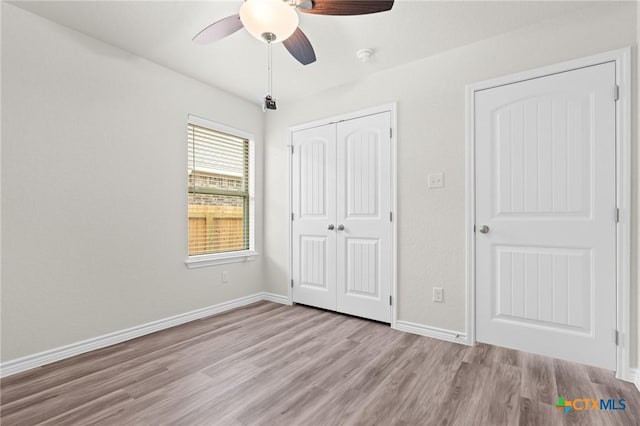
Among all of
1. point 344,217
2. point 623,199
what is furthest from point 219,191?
point 623,199

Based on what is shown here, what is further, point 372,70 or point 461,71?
point 372,70

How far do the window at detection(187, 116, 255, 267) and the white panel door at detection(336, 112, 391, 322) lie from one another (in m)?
1.26

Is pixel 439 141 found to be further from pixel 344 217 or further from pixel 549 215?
pixel 344 217

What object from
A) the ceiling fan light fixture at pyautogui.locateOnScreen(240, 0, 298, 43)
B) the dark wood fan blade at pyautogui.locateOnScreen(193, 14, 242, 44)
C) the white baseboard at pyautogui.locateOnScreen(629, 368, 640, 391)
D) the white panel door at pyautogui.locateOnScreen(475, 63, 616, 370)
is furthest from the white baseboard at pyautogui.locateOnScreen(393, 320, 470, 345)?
the dark wood fan blade at pyautogui.locateOnScreen(193, 14, 242, 44)

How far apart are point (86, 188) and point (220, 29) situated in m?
1.69

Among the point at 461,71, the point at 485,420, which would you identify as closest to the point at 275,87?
the point at 461,71

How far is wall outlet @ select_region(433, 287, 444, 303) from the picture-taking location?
110 inches

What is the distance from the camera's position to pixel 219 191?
3.66 meters

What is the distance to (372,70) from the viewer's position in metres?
3.13

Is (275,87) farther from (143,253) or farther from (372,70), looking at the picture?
(143,253)

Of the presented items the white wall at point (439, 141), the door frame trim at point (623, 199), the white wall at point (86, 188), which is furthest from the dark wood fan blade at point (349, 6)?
the white wall at point (86, 188)

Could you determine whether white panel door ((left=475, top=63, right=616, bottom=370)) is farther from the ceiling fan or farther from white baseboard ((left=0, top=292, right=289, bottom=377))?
white baseboard ((left=0, top=292, right=289, bottom=377))

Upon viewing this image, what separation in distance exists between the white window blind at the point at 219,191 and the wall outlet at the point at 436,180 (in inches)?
88.0

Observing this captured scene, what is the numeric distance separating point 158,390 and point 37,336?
1105 mm
